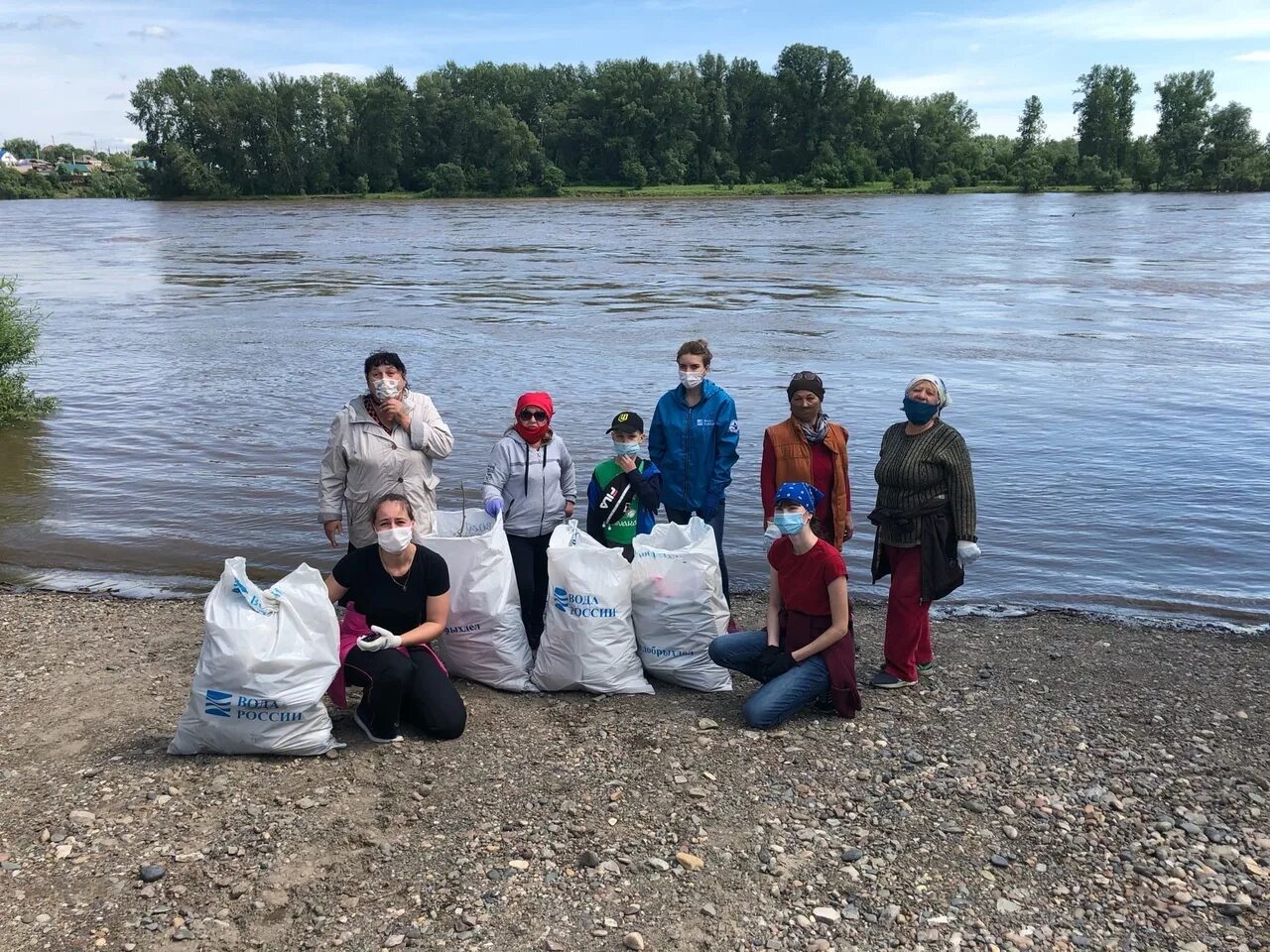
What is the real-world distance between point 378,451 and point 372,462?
68 millimetres

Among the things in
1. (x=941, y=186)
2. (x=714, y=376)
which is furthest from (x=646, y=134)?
(x=714, y=376)

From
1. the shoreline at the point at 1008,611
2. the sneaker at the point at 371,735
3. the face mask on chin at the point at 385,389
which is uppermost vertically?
the face mask on chin at the point at 385,389

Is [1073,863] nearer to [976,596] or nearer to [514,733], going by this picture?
[514,733]

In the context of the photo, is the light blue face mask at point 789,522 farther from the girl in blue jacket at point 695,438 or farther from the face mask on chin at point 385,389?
the face mask on chin at point 385,389

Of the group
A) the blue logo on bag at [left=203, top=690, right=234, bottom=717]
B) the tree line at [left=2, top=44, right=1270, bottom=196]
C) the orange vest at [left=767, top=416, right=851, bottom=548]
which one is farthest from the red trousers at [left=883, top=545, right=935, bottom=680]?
the tree line at [left=2, top=44, right=1270, bottom=196]

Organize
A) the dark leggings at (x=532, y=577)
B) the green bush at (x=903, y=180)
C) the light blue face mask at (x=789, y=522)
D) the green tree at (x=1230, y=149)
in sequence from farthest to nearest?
the green bush at (x=903, y=180) → the green tree at (x=1230, y=149) → the dark leggings at (x=532, y=577) → the light blue face mask at (x=789, y=522)

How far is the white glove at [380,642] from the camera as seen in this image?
5.30m

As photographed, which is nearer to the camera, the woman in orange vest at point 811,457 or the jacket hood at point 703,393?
the woman in orange vest at point 811,457

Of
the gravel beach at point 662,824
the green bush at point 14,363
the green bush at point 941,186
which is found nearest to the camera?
the gravel beach at point 662,824

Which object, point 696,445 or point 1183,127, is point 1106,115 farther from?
point 696,445

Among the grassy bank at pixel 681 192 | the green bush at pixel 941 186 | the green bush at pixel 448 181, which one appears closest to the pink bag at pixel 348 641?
the grassy bank at pixel 681 192

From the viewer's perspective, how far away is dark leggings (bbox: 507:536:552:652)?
21.3ft

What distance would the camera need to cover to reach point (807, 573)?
5.72m

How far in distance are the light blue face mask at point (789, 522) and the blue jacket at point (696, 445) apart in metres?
0.98
